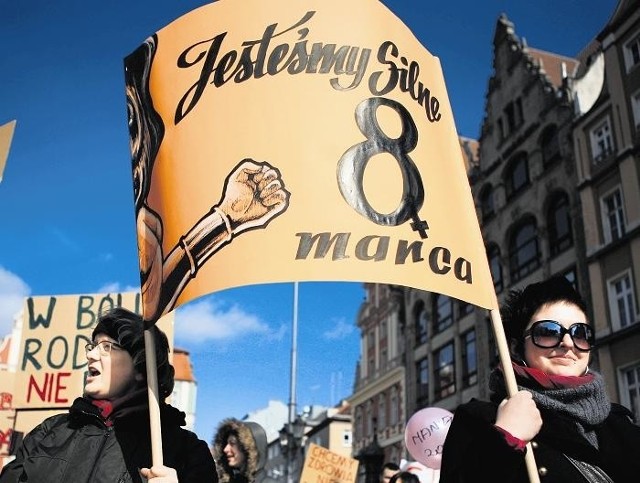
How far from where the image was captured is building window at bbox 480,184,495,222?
26.0 metres

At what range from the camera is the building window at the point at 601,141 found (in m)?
19.5

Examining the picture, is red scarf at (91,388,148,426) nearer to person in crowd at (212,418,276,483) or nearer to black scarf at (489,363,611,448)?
black scarf at (489,363,611,448)

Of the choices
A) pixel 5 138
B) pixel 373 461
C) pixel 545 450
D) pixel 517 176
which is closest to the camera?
pixel 545 450

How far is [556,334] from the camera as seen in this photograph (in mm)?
2490

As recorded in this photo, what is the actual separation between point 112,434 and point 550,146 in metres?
21.8

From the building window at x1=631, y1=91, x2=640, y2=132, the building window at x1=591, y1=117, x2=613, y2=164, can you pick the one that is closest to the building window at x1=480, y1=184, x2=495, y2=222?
the building window at x1=591, y1=117, x2=613, y2=164

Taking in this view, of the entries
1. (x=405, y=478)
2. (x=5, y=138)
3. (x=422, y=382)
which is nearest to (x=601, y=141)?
(x=422, y=382)

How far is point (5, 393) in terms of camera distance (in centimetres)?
775

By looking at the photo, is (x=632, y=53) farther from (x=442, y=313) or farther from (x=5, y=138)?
(x=5, y=138)

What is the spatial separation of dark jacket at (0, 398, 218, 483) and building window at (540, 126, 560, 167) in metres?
20.8

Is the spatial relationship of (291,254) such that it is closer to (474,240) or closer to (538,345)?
(474,240)

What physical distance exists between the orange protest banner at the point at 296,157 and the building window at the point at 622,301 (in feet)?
53.1

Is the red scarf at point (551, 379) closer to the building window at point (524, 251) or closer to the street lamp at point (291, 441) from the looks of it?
the street lamp at point (291, 441)

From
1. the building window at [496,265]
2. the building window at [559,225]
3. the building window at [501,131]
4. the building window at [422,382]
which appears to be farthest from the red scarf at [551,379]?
the building window at [422,382]
